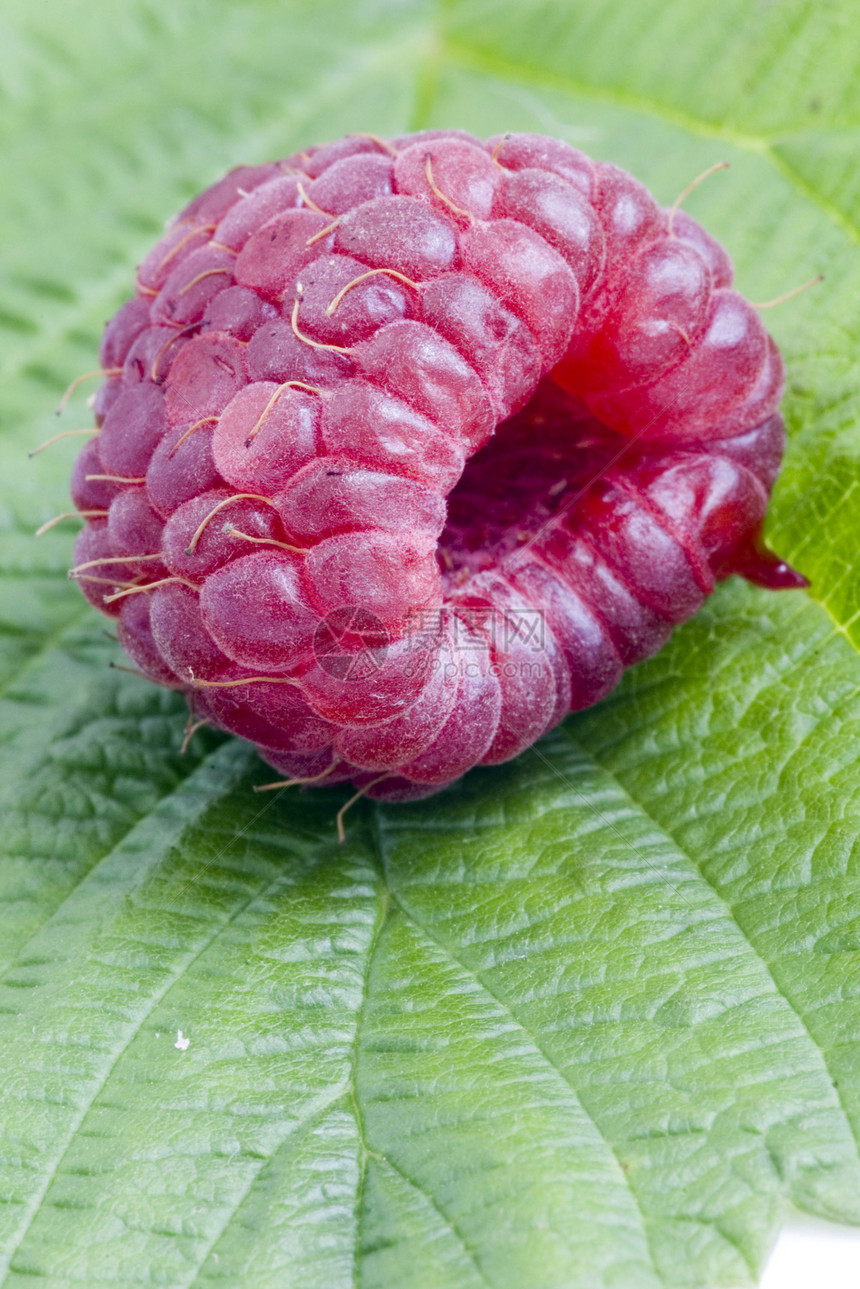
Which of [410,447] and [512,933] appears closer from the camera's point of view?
[410,447]

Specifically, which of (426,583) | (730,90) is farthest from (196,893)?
(730,90)

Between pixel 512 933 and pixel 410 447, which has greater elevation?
pixel 410 447

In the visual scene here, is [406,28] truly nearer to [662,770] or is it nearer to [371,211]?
[371,211]
